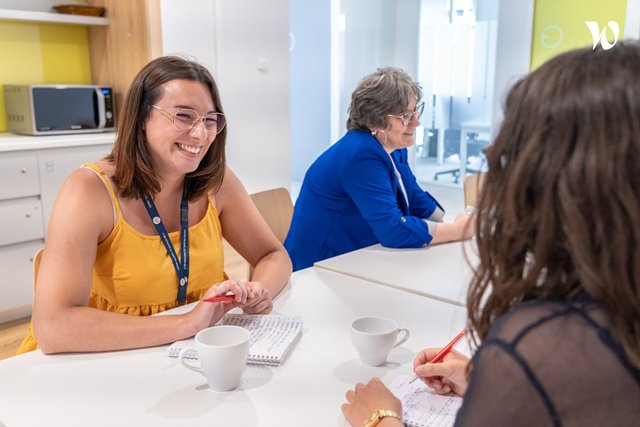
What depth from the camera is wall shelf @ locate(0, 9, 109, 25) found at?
323 centimetres

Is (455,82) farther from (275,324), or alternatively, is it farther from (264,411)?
(264,411)

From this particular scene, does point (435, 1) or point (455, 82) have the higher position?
point (435, 1)

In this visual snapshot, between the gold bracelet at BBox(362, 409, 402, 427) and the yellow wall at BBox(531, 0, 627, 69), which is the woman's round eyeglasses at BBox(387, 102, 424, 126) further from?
the yellow wall at BBox(531, 0, 627, 69)

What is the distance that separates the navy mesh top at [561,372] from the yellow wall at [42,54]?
3581 mm

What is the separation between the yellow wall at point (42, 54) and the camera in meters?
3.52

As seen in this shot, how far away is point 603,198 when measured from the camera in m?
0.60

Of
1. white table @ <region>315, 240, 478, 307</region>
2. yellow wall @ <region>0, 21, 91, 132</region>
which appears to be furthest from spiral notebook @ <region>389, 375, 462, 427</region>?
yellow wall @ <region>0, 21, 91, 132</region>

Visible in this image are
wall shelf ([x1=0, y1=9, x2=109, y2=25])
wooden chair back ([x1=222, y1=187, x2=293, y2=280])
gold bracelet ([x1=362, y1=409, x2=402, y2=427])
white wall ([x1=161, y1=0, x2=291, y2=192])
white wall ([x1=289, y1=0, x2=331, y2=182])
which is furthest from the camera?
white wall ([x1=289, y1=0, x2=331, y2=182])

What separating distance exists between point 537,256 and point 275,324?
2.50 feet

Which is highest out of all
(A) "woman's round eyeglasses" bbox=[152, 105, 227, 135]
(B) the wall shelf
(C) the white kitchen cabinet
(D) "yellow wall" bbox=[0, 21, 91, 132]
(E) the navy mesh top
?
(B) the wall shelf

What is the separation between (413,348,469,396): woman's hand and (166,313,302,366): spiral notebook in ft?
0.86

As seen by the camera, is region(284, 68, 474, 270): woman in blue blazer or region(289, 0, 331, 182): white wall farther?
region(289, 0, 331, 182): white wall

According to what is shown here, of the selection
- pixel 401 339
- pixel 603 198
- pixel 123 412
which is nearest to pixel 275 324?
pixel 401 339

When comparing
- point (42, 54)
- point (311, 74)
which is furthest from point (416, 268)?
point (311, 74)
